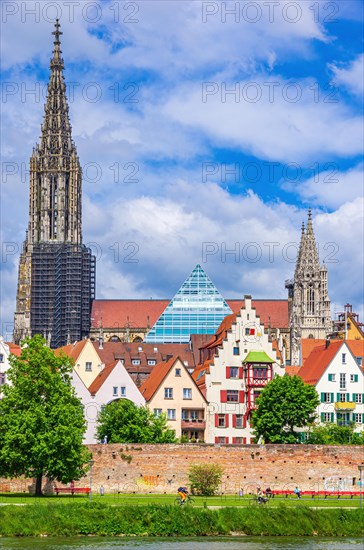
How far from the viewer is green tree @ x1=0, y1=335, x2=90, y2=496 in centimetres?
7612

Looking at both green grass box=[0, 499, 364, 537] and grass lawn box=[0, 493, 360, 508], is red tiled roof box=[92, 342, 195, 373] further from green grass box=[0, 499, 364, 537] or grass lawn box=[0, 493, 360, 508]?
green grass box=[0, 499, 364, 537]

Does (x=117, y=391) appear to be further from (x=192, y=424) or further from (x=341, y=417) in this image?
(x=341, y=417)

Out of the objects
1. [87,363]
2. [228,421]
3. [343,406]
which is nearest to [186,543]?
[228,421]

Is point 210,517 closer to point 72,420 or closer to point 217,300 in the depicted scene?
point 72,420

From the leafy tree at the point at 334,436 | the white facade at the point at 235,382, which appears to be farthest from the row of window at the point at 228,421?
the leafy tree at the point at 334,436

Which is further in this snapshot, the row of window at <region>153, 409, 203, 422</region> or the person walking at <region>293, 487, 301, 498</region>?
the row of window at <region>153, 409, 203, 422</region>

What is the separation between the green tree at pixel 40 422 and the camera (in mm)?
76125

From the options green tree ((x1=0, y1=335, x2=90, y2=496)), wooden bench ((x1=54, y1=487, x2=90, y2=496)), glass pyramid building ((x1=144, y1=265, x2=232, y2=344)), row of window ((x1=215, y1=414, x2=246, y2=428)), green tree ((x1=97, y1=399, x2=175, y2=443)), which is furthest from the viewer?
glass pyramid building ((x1=144, y1=265, x2=232, y2=344))

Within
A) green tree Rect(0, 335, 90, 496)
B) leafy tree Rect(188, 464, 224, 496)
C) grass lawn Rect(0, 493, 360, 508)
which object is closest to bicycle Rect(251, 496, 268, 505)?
grass lawn Rect(0, 493, 360, 508)

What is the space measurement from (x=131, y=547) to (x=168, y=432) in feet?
97.4

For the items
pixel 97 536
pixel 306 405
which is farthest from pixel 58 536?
pixel 306 405

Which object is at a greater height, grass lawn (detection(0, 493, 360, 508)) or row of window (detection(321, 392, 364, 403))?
row of window (detection(321, 392, 364, 403))

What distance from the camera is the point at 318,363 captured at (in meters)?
109

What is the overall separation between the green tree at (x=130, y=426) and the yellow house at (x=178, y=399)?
7.27m
